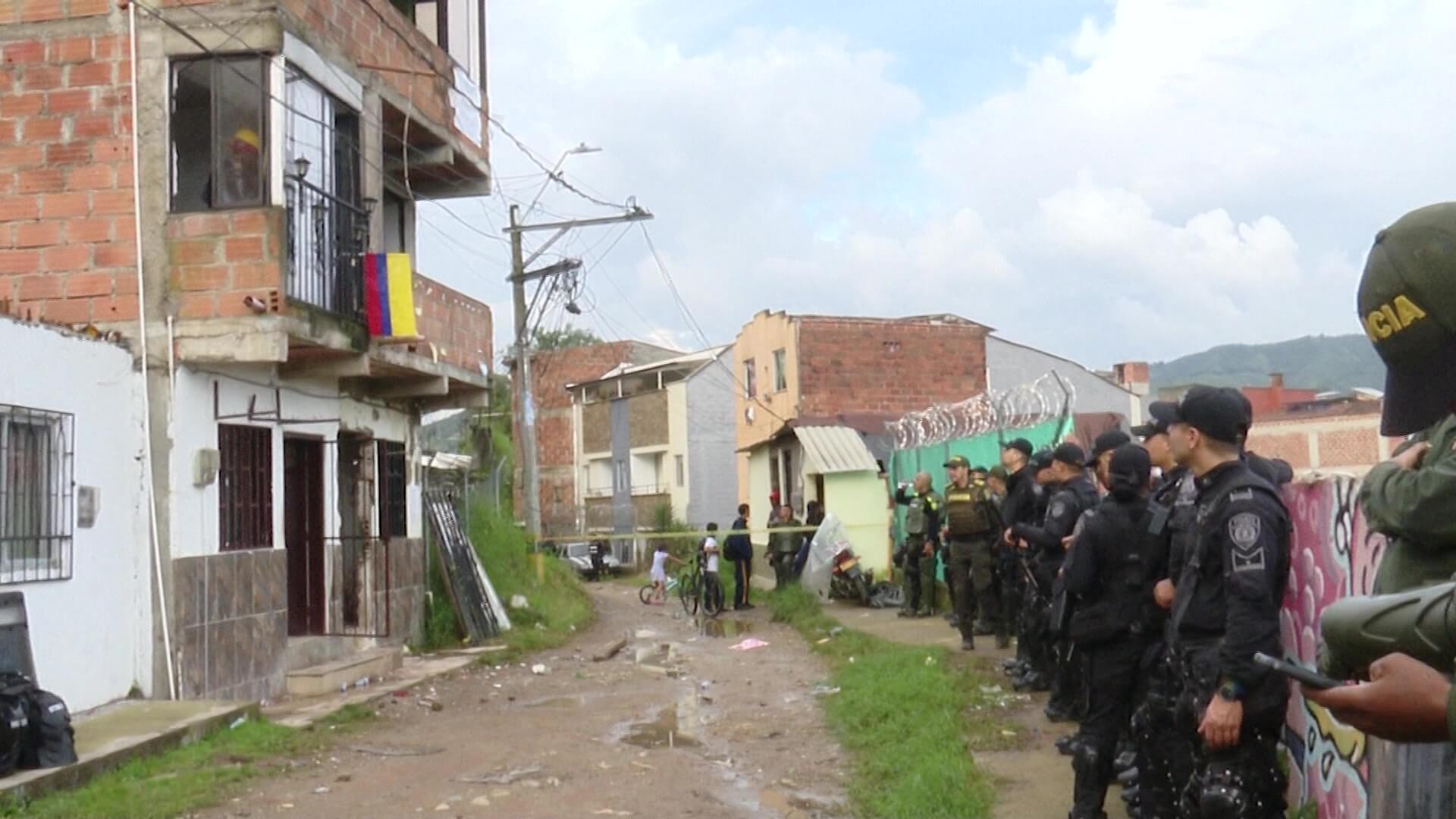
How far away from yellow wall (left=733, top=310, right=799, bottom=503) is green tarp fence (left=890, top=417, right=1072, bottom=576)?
1012cm

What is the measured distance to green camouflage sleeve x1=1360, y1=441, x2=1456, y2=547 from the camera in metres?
2.83

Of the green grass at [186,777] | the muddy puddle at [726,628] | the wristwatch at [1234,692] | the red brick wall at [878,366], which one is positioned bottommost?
the muddy puddle at [726,628]

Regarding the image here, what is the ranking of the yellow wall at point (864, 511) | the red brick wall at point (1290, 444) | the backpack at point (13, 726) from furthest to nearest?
the red brick wall at point (1290, 444) → the yellow wall at point (864, 511) → the backpack at point (13, 726)

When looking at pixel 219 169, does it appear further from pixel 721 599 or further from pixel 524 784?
pixel 721 599

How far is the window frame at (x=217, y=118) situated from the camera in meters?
11.4

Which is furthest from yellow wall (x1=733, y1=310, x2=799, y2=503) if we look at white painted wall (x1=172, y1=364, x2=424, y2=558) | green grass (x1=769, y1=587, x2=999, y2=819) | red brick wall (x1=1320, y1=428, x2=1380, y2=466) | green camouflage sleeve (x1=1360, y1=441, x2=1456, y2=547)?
green camouflage sleeve (x1=1360, y1=441, x2=1456, y2=547)

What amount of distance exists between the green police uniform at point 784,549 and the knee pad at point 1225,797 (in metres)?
17.6

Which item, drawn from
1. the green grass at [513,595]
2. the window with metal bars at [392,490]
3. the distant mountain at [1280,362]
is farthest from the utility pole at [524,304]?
the distant mountain at [1280,362]

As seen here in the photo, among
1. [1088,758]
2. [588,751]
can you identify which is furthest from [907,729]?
[1088,758]

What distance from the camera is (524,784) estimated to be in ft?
27.7

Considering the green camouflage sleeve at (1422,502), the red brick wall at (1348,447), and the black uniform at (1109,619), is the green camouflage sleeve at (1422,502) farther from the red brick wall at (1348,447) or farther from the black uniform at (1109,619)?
the red brick wall at (1348,447)

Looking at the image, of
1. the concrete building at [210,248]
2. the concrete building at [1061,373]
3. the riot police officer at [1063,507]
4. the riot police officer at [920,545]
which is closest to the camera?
the riot police officer at [1063,507]

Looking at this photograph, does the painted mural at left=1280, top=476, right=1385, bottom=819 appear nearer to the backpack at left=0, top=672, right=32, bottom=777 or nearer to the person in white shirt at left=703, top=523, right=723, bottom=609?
the backpack at left=0, top=672, right=32, bottom=777

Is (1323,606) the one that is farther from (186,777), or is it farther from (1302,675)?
(186,777)
